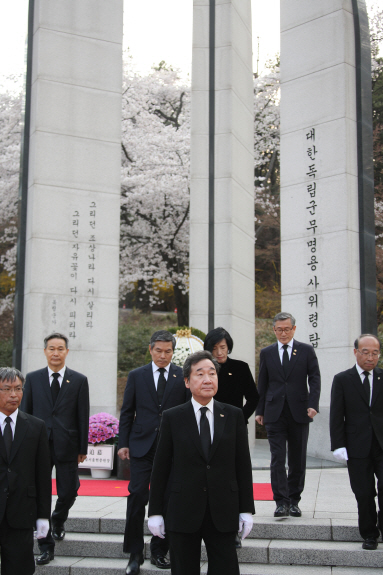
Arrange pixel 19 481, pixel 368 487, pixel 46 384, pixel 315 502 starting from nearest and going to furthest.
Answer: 1. pixel 19 481
2. pixel 368 487
3. pixel 46 384
4. pixel 315 502

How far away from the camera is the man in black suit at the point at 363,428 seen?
4.79m

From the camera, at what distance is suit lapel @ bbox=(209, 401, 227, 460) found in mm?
3484

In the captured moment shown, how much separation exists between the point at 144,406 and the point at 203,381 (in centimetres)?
151

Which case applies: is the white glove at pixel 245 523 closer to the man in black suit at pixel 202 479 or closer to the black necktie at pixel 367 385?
the man in black suit at pixel 202 479

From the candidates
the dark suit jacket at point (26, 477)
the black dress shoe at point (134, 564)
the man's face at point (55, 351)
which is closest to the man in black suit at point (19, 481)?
the dark suit jacket at point (26, 477)

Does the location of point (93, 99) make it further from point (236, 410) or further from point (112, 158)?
point (236, 410)

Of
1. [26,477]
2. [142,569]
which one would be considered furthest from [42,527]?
[142,569]

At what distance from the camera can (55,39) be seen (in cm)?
1006

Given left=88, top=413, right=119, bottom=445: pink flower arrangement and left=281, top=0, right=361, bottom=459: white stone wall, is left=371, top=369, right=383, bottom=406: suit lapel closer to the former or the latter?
left=88, top=413, right=119, bottom=445: pink flower arrangement

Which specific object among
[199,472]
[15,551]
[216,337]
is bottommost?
[15,551]

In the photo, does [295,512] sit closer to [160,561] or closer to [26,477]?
[160,561]

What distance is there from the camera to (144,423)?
4.88 metres

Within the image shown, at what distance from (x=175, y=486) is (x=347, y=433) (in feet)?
6.60

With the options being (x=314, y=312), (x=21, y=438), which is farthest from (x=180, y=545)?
(x=314, y=312)
